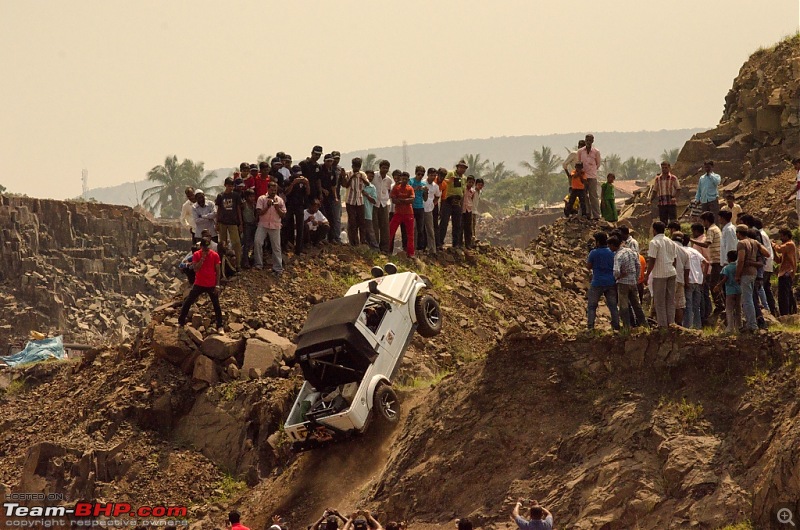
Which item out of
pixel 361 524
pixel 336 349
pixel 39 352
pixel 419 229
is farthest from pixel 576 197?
pixel 361 524

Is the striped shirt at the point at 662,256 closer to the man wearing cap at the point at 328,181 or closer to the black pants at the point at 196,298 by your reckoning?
the black pants at the point at 196,298

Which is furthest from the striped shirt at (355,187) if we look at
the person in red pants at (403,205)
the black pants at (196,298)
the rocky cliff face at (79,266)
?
the rocky cliff face at (79,266)

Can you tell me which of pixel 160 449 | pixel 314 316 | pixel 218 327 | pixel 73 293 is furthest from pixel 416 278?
pixel 73 293

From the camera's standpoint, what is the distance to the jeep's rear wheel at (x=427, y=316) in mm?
19438

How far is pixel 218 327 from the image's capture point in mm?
21078

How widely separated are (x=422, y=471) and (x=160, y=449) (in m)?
5.78

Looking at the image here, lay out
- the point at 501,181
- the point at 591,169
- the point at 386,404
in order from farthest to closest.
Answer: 1. the point at 501,181
2. the point at 591,169
3. the point at 386,404

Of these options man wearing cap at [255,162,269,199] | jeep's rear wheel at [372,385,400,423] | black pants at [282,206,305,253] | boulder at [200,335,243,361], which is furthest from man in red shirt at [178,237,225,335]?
jeep's rear wheel at [372,385,400,423]

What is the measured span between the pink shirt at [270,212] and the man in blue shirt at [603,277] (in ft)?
25.3

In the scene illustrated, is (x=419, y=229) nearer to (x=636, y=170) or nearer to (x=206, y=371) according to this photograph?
(x=206, y=371)

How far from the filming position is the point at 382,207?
25672 mm

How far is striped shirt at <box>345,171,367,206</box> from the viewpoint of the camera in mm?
24797

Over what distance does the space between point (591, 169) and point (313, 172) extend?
8024 millimetres

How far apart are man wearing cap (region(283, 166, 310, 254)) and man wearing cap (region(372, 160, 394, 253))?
5.95 ft
